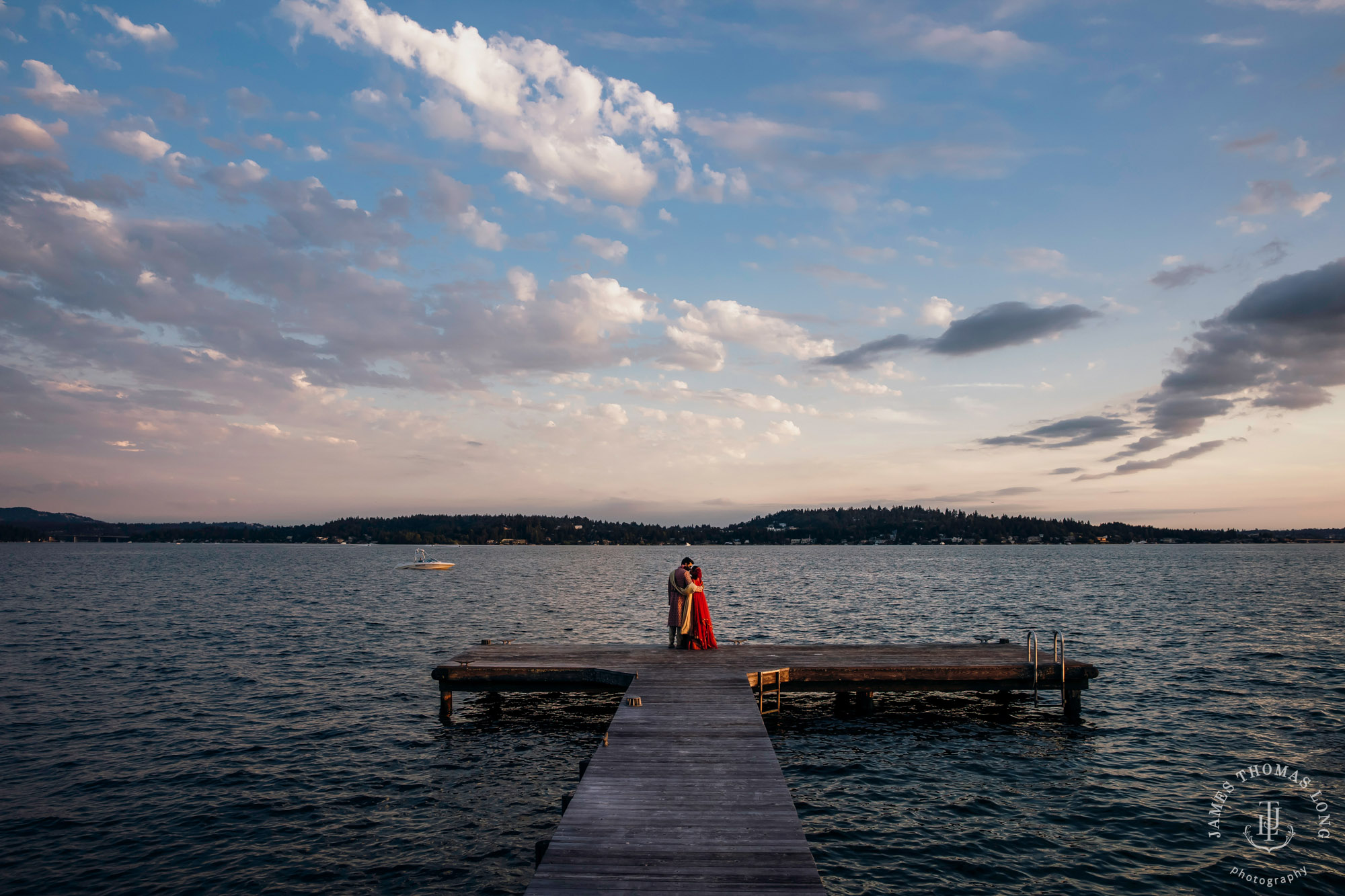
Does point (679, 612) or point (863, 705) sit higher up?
point (679, 612)

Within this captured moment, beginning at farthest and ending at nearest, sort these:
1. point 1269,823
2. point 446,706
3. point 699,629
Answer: point 699,629
point 446,706
point 1269,823

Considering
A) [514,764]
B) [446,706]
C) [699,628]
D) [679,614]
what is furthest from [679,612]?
[446,706]

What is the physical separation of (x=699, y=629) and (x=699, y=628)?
0.02m

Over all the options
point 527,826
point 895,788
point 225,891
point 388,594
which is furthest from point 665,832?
point 388,594

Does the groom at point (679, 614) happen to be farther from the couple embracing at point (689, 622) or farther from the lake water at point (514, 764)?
the lake water at point (514, 764)

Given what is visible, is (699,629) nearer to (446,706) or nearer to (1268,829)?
(446,706)

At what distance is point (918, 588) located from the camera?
71.7 meters

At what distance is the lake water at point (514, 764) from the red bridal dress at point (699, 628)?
9.79ft

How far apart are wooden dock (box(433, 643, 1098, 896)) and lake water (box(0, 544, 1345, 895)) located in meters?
1.50

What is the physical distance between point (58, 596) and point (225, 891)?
236ft

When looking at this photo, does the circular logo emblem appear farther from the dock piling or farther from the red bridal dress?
the dock piling

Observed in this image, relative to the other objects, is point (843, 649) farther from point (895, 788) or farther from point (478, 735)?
point (478, 735)

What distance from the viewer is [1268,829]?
1243 cm

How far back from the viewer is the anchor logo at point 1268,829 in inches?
465
